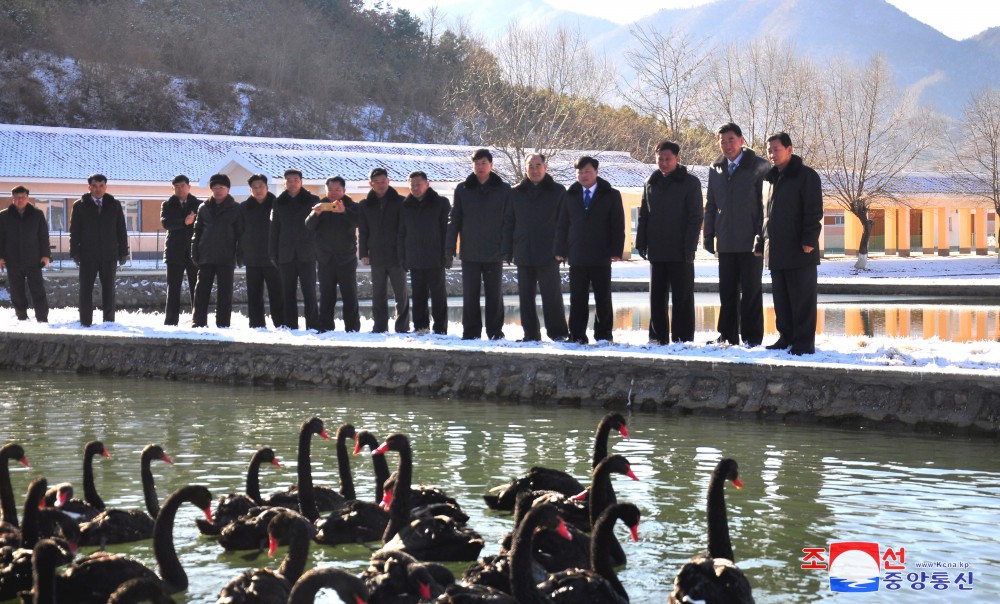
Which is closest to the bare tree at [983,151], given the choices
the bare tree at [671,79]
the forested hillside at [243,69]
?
the bare tree at [671,79]

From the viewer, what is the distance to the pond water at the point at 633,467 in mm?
7363

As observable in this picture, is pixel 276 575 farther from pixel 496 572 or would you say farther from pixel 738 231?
pixel 738 231

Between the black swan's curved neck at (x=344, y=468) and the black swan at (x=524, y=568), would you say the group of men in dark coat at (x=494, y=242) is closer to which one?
the black swan's curved neck at (x=344, y=468)

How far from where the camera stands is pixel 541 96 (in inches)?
2333

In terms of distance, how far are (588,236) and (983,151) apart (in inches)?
1993

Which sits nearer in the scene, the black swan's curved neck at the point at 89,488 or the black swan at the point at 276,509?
the black swan at the point at 276,509

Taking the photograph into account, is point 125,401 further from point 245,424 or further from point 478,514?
point 478,514

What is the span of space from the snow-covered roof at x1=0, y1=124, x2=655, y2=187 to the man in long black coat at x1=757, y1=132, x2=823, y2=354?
113ft

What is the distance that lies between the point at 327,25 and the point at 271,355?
289 ft

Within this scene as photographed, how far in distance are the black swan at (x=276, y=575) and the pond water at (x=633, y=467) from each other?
0.61 metres

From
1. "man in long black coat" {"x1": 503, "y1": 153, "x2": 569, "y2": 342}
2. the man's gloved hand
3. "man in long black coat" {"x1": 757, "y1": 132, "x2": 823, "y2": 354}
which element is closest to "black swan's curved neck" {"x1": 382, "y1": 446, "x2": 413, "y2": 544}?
"man in long black coat" {"x1": 757, "y1": 132, "x2": 823, "y2": 354}

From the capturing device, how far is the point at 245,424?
1214 cm

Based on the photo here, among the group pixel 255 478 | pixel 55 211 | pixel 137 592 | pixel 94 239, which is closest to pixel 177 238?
pixel 94 239

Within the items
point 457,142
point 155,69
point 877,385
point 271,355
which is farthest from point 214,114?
point 877,385
